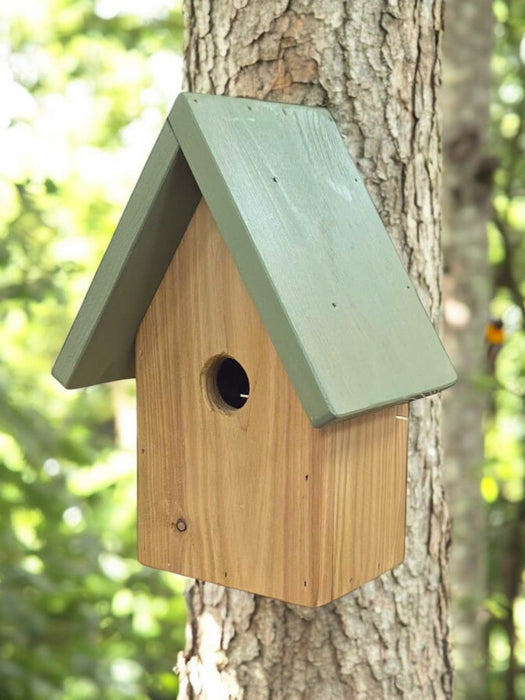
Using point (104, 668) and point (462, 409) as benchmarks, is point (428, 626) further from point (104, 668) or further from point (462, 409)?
point (462, 409)

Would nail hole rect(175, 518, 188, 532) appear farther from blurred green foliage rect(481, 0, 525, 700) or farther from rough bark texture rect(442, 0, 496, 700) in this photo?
rough bark texture rect(442, 0, 496, 700)

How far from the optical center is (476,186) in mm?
3652

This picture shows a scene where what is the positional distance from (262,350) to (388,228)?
55cm

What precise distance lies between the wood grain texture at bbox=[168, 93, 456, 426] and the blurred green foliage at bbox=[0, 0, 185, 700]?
50.6 inches

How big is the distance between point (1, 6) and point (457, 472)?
5.65 m

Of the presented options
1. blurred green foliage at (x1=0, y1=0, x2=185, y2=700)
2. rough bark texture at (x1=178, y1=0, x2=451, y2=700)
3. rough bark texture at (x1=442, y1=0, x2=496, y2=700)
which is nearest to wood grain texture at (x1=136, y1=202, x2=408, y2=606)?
rough bark texture at (x1=178, y1=0, x2=451, y2=700)

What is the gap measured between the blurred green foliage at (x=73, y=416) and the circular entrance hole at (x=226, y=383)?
3.28ft

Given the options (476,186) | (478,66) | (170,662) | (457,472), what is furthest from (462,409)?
(170,662)

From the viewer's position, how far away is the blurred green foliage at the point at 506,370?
12.8 feet

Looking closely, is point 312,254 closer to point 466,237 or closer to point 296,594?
point 296,594

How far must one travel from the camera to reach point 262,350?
52.2 inches

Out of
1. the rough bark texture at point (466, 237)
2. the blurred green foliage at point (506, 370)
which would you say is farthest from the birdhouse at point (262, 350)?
the rough bark texture at point (466, 237)

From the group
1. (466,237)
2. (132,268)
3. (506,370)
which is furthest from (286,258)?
(506,370)

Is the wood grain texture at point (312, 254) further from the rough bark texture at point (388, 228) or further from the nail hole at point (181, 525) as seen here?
the nail hole at point (181, 525)
